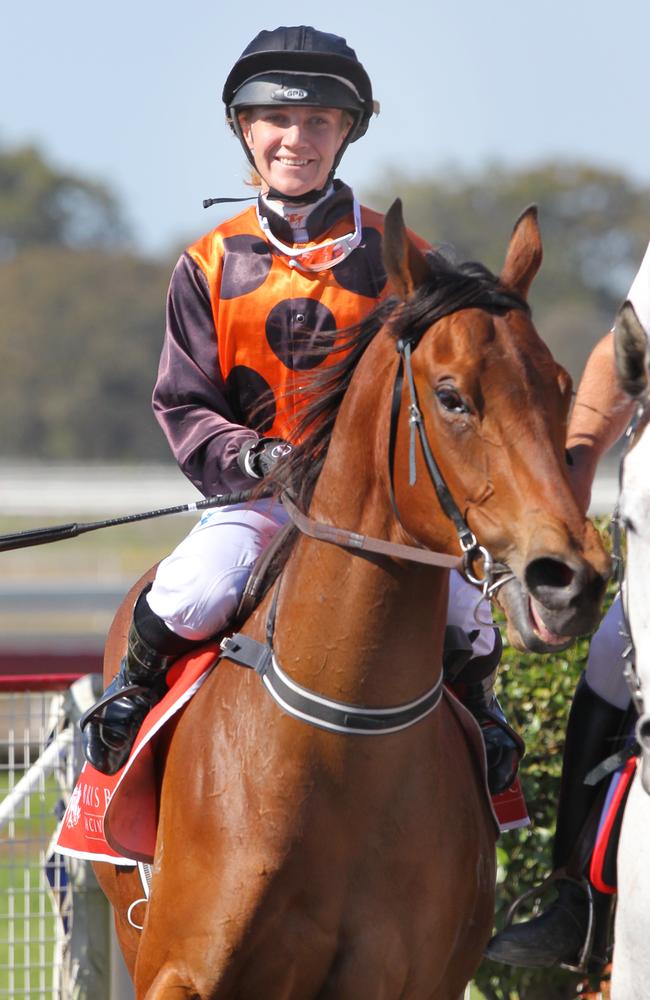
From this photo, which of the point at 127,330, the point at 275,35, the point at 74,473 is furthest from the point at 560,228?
the point at 275,35

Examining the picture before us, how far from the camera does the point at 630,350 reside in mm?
3158

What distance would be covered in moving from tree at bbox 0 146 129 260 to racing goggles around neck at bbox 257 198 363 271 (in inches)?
2142

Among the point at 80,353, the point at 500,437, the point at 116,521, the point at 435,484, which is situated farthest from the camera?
the point at 80,353

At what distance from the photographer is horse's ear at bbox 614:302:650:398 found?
123 inches

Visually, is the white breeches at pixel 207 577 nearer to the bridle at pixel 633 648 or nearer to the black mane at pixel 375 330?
the black mane at pixel 375 330

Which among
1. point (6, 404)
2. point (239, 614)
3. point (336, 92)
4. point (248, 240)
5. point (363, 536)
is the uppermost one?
point (336, 92)

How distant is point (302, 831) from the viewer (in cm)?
349

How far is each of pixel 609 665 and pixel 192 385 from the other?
132 cm

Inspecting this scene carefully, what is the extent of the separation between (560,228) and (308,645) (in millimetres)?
53402

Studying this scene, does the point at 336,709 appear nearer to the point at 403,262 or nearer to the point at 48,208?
the point at 403,262

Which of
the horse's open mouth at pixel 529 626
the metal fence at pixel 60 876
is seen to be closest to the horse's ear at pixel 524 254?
the horse's open mouth at pixel 529 626

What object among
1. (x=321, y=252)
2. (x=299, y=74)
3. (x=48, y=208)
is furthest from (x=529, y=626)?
(x=48, y=208)

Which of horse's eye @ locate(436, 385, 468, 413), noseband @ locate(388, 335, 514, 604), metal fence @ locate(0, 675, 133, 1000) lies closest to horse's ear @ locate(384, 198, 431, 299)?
noseband @ locate(388, 335, 514, 604)

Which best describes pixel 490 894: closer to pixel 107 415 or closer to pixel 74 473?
pixel 74 473
